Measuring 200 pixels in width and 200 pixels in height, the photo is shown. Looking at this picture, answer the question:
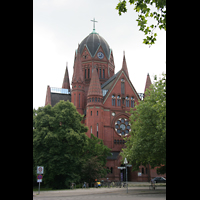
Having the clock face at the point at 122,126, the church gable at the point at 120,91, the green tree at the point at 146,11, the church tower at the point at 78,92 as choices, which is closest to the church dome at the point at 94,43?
the church tower at the point at 78,92

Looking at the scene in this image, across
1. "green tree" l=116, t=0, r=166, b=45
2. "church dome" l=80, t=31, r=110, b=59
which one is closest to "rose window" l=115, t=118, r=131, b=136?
"church dome" l=80, t=31, r=110, b=59

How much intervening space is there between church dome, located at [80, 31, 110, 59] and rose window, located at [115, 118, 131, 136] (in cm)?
2323

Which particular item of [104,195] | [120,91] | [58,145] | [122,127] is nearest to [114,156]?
[122,127]

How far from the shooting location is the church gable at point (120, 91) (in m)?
62.8

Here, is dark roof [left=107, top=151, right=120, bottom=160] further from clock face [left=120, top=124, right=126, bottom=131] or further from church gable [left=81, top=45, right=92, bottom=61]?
church gable [left=81, top=45, right=92, bottom=61]

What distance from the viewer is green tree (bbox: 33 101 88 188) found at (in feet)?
124

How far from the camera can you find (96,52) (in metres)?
78.1

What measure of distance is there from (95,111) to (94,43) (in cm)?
2687

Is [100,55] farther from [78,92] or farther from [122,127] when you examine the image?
[122,127]

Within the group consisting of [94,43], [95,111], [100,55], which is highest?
[94,43]

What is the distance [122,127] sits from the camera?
206 ft
